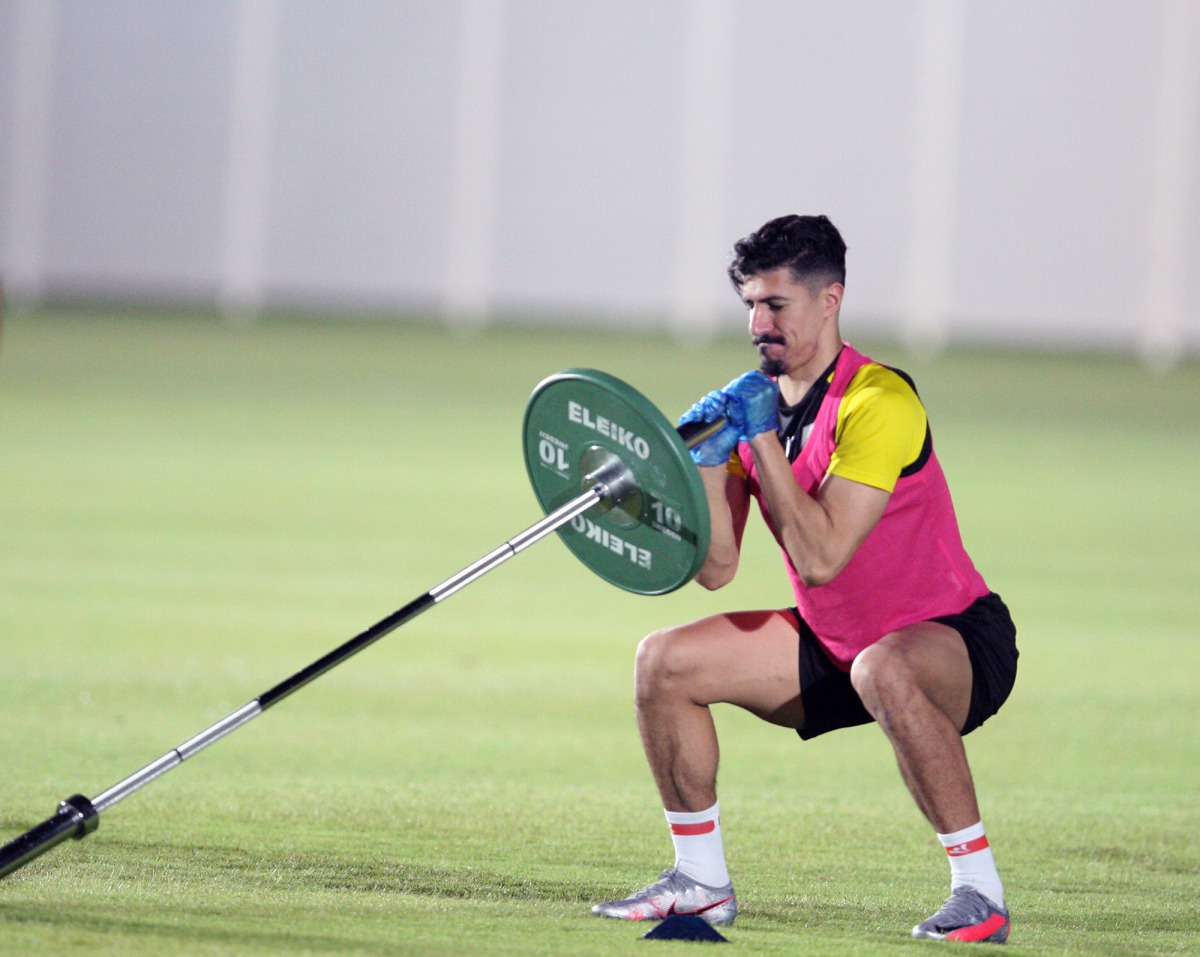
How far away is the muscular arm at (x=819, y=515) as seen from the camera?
13.1ft

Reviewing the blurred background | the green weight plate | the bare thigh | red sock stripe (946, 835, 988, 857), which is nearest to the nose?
the green weight plate

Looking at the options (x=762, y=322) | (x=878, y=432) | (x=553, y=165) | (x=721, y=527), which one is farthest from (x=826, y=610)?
(x=553, y=165)

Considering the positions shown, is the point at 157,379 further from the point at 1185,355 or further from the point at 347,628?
the point at 1185,355

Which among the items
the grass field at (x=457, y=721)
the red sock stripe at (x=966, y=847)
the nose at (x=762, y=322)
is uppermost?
the nose at (x=762, y=322)

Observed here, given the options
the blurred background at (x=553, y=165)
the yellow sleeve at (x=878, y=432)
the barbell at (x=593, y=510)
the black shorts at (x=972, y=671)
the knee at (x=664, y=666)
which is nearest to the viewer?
the barbell at (x=593, y=510)

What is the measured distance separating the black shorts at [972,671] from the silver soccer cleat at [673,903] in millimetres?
457

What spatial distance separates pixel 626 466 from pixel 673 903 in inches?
39.7

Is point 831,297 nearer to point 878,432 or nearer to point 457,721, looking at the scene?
point 878,432

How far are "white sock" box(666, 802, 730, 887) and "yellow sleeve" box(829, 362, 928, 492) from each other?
879mm

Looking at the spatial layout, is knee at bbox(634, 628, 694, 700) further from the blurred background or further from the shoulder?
the blurred background

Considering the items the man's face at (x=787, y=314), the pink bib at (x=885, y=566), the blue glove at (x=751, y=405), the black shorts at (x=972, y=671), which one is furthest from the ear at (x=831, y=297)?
the black shorts at (x=972, y=671)

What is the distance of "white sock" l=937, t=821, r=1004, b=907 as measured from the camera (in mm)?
4000

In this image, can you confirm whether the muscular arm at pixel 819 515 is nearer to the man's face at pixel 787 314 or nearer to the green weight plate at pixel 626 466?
the green weight plate at pixel 626 466

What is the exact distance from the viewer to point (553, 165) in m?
22.5
